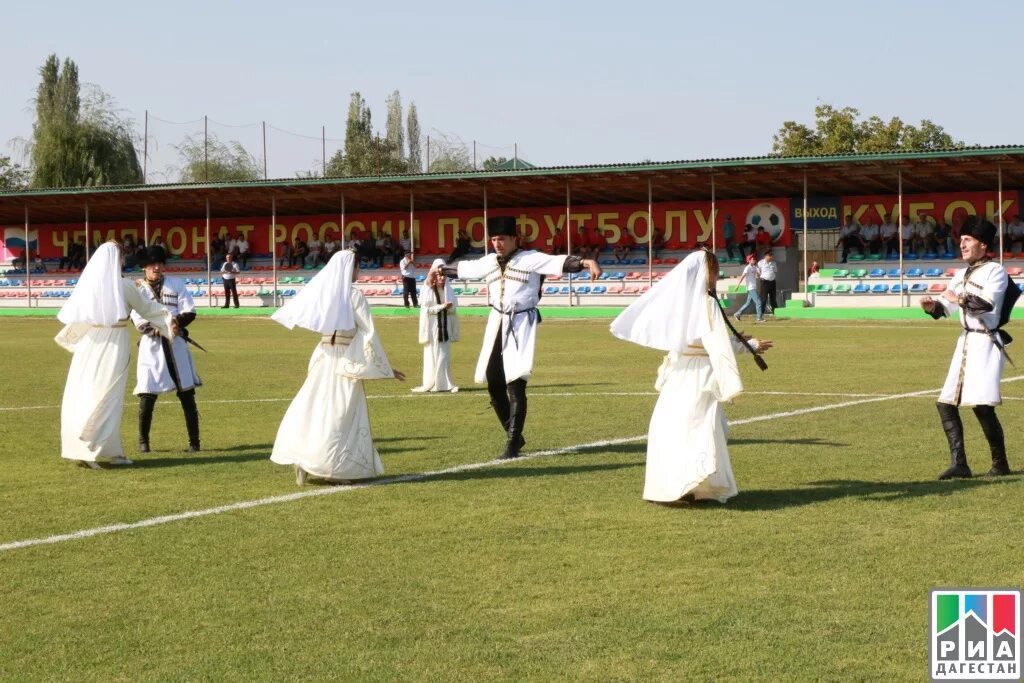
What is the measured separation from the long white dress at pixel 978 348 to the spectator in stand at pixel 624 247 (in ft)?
125

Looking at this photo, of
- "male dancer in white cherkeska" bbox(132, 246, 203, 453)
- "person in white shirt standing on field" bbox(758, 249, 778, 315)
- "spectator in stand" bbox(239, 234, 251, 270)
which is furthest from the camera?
"spectator in stand" bbox(239, 234, 251, 270)

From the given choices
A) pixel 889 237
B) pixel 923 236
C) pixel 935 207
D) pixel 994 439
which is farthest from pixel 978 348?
pixel 935 207

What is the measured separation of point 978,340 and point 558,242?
129 feet

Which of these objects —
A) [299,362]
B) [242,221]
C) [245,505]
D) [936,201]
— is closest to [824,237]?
[936,201]

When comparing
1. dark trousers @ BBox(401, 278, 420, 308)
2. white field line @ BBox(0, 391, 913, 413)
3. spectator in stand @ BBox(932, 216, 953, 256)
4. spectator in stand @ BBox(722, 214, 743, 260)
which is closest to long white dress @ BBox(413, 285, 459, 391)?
white field line @ BBox(0, 391, 913, 413)

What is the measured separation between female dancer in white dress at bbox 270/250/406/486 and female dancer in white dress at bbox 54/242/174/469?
1.83 metres

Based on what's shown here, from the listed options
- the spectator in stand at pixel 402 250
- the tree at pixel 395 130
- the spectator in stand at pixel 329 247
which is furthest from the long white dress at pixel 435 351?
the tree at pixel 395 130

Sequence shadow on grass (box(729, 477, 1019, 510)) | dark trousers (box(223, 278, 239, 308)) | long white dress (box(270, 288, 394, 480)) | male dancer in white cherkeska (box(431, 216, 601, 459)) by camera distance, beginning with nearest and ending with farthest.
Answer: shadow on grass (box(729, 477, 1019, 510)) → long white dress (box(270, 288, 394, 480)) → male dancer in white cherkeska (box(431, 216, 601, 459)) → dark trousers (box(223, 278, 239, 308))

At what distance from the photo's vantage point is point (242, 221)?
56844mm

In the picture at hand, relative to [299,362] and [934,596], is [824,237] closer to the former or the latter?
[299,362]

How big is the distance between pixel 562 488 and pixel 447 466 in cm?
150

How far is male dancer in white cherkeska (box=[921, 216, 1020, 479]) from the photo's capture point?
9.95m

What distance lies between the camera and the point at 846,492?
367 inches

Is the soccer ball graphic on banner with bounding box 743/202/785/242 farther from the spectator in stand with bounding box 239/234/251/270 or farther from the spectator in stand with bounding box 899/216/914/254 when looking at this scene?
the spectator in stand with bounding box 239/234/251/270
